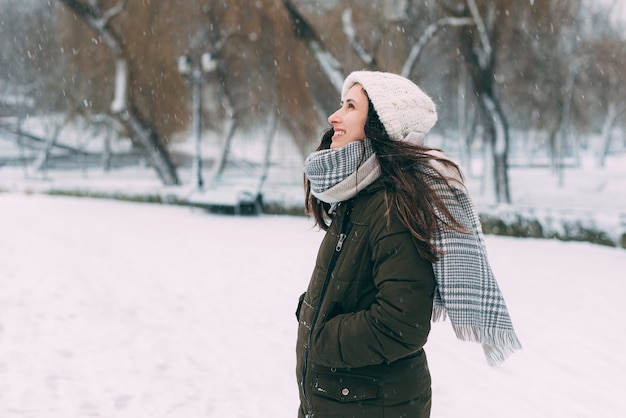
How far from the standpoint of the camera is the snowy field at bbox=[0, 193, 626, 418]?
153 inches

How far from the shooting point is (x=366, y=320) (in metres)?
1.51

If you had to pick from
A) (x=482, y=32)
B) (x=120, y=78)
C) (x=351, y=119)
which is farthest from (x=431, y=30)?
(x=351, y=119)

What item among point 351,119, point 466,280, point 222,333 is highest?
point 351,119

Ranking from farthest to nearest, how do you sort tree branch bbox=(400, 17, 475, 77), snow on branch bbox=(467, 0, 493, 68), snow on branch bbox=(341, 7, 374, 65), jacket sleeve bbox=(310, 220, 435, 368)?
snow on branch bbox=(341, 7, 374, 65)
tree branch bbox=(400, 17, 475, 77)
snow on branch bbox=(467, 0, 493, 68)
jacket sleeve bbox=(310, 220, 435, 368)

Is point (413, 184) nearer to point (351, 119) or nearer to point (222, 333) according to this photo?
point (351, 119)

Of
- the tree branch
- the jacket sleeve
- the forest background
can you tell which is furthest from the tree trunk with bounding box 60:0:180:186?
the jacket sleeve

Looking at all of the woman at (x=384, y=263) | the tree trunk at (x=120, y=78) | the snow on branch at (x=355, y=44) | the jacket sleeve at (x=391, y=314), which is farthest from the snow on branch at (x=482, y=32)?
the jacket sleeve at (x=391, y=314)

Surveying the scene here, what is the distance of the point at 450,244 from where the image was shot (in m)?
1.51

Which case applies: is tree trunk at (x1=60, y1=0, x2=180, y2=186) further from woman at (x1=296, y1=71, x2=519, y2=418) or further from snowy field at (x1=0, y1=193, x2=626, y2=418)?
woman at (x1=296, y1=71, x2=519, y2=418)

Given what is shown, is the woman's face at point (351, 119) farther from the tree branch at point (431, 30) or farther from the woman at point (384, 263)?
the tree branch at point (431, 30)

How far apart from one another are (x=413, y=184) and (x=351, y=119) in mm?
288

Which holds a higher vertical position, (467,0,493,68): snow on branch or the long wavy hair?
(467,0,493,68): snow on branch

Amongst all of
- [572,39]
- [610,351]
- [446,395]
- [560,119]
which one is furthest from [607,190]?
[446,395]

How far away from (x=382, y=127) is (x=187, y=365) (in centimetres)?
345
